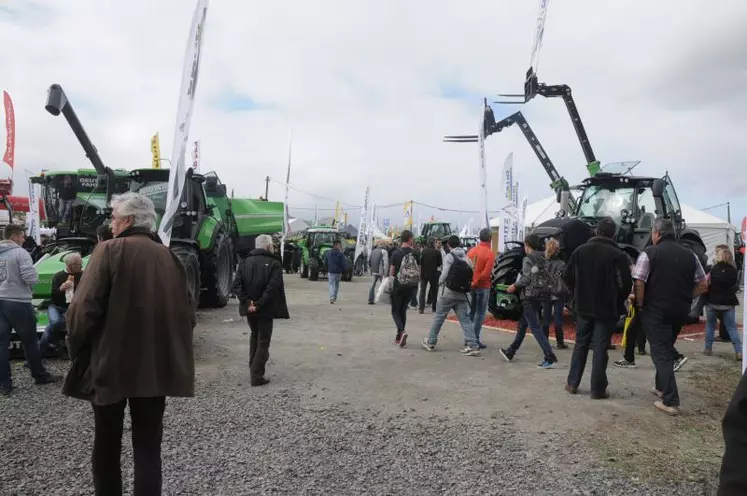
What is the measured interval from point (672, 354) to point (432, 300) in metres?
8.20

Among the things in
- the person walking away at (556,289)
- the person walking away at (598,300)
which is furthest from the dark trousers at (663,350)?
the person walking away at (556,289)

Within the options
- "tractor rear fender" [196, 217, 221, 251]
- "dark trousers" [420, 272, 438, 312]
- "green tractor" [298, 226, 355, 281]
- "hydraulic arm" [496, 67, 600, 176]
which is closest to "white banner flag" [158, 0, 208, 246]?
"tractor rear fender" [196, 217, 221, 251]

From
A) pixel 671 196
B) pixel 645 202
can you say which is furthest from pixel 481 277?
pixel 671 196

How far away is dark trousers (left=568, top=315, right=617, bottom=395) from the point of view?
5.20 meters

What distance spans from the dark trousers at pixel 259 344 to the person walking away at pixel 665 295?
3945 mm

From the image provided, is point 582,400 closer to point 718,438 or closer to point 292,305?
point 718,438

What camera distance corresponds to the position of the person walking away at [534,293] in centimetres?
653

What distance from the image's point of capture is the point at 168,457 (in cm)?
367

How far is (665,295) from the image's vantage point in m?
4.99

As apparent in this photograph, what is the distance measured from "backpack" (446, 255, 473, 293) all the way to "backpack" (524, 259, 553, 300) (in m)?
0.87

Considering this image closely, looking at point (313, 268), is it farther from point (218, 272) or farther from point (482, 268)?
point (482, 268)

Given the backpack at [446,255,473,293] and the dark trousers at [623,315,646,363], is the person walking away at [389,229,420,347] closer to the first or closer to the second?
the backpack at [446,255,473,293]

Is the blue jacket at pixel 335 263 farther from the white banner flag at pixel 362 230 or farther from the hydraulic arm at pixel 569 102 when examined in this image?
the white banner flag at pixel 362 230

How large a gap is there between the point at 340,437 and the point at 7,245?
4.19 metres
